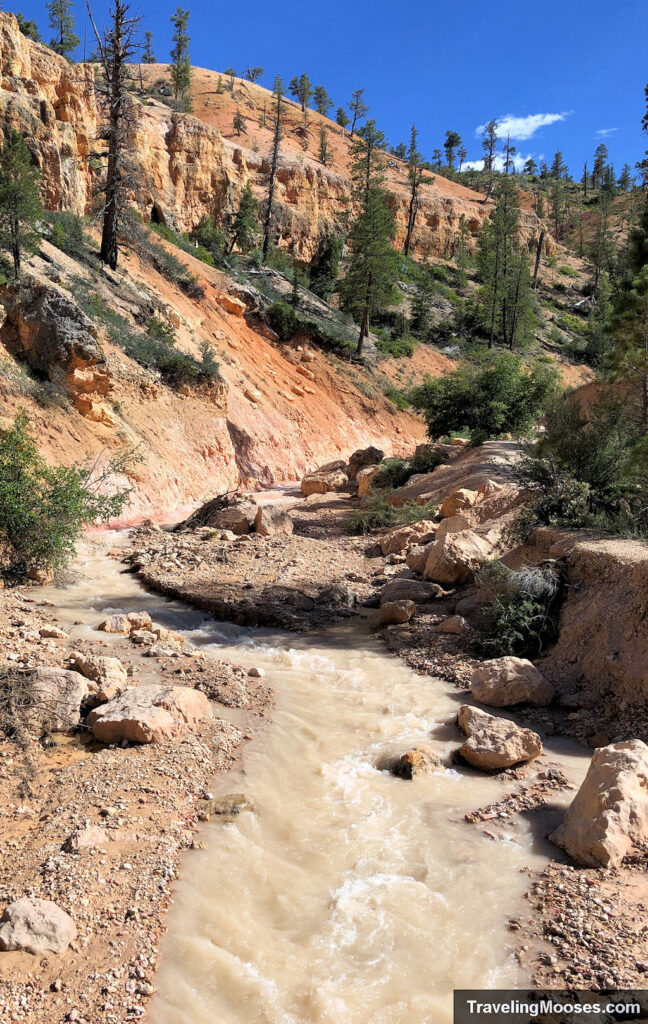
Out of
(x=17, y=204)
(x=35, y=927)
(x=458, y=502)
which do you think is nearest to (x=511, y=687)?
(x=35, y=927)

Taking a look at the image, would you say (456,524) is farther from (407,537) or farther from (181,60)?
(181,60)

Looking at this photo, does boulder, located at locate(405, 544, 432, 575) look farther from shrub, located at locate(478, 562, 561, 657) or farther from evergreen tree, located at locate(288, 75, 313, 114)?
evergreen tree, located at locate(288, 75, 313, 114)

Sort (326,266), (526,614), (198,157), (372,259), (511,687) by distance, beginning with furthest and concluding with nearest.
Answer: (326,266) < (198,157) < (372,259) < (526,614) < (511,687)

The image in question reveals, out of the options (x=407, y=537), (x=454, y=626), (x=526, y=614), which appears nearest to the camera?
(x=526, y=614)

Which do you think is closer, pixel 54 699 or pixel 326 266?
pixel 54 699

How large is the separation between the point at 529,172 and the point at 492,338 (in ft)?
215

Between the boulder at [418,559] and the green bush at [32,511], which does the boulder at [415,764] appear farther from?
the green bush at [32,511]

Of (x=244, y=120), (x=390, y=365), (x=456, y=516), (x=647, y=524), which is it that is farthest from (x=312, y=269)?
(x=647, y=524)

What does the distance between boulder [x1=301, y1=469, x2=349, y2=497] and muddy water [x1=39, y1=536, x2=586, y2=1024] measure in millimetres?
13363

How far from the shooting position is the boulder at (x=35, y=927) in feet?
10.4

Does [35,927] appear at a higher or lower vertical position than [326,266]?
lower

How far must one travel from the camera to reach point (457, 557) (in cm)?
1007

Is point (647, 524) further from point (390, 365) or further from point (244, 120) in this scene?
point (244, 120)

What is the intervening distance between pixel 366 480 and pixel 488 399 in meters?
5.08
